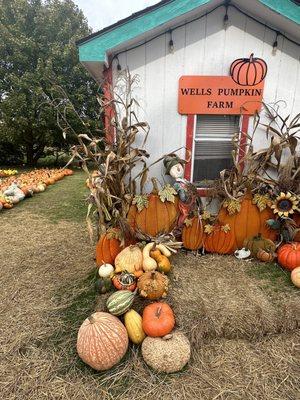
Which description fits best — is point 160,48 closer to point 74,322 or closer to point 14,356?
point 74,322

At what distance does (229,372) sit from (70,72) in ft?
49.9

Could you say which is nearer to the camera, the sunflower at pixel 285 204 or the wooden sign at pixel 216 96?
the sunflower at pixel 285 204

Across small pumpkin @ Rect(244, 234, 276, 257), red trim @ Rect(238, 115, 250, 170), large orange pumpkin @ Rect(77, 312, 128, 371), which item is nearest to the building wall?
red trim @ Rect(238, 115, 250, 170)

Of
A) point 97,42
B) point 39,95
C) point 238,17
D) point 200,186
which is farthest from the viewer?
point 39,95

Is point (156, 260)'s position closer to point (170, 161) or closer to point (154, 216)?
point (154, 216)

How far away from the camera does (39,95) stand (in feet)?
42.2

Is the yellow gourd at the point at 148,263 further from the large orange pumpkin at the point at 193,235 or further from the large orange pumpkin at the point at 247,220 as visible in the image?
the large orange pumpkin at the point at 247,220

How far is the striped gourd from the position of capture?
2496 mm

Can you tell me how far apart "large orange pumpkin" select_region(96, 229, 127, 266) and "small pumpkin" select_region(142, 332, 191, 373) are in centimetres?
120

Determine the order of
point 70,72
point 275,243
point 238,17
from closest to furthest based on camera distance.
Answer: point 238,17
point 275,243
point 70,72

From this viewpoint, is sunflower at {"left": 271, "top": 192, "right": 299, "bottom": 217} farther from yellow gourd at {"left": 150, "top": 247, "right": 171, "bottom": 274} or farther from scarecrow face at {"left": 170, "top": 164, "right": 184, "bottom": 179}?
yellow gourd at {"left": 150, "top": 247, "right": 171, "bottom": 274}

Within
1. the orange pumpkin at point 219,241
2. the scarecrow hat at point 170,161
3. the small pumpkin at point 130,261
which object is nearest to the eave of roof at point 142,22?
the scarecrow hat at point 170,161

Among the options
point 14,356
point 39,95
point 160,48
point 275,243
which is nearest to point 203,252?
point 275,243

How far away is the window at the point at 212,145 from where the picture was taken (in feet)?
12.7
